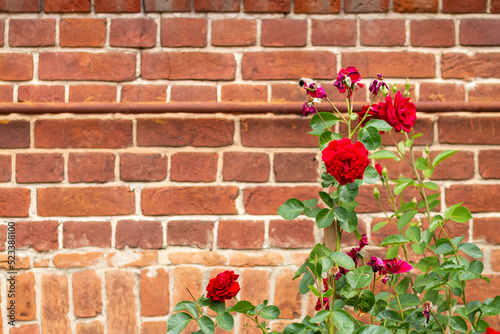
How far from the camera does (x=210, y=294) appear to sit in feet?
3.04

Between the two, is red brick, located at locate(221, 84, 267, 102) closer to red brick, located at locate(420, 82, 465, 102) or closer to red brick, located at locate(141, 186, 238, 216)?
red brick, located at locate(141, 186, 238, 216)

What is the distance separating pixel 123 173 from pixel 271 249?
51cm

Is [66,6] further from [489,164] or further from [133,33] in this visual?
[489,164]

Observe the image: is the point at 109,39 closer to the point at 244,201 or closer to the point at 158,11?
the point at 158,11

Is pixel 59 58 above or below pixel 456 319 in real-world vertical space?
above

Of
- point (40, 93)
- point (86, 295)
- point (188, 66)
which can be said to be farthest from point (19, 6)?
point (86, 295)

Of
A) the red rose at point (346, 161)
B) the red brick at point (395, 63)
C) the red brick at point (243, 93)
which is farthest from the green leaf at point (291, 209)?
the red brick at point (395, 63)

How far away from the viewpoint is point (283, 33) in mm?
1285

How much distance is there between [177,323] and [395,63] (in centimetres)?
99

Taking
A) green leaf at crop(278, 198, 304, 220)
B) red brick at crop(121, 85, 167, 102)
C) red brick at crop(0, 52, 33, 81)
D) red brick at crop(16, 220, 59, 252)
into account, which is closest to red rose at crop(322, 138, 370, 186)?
green leaf at crop(278, 198, 304, 220)

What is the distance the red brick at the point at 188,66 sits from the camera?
1.28 metres

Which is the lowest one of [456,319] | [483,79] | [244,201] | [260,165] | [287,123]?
[456,319]

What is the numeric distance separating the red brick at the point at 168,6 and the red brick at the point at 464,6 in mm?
814

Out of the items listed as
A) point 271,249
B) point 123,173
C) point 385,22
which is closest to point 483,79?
point 385,22
